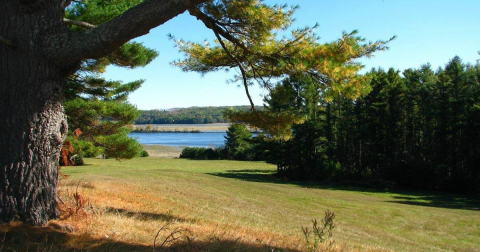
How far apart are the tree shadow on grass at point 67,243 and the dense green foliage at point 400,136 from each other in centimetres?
2636

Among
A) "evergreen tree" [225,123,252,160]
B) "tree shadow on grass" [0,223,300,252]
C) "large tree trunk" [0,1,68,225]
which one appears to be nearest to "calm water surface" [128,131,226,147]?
"evergreen tree" [225,123,252,160]

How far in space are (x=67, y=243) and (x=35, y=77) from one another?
2.06 meters

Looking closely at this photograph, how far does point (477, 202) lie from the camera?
78.5 feet

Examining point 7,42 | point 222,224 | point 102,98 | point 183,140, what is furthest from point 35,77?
point 183,140

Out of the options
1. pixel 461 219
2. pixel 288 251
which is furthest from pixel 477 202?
pixel 288 251

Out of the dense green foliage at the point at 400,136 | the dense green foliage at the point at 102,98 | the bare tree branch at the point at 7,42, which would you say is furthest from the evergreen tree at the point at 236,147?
the bare tree branch at the point at 7,42

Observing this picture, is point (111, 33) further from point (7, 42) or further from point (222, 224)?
point (222, 224)

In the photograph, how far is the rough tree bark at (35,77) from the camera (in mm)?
4184

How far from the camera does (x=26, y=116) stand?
4285 millimetres

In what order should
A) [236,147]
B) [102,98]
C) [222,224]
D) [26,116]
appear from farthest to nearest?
[236,147] → [102,98] → [222,224] → [26,116]

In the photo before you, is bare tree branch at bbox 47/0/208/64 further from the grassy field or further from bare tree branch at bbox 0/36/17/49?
the grassy field

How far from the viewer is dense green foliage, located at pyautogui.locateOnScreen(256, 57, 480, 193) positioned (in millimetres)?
31172

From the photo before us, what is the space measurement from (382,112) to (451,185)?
9673mm

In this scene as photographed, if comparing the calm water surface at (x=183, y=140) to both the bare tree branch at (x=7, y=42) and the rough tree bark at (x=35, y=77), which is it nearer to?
the rough tree bark at (x=35, y=77)
